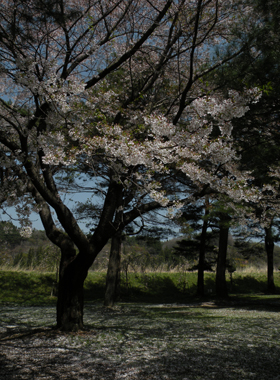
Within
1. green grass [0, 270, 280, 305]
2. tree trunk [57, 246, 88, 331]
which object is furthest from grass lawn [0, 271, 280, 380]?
green grass [0, 270, 280, 305]

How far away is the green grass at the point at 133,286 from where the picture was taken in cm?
1221

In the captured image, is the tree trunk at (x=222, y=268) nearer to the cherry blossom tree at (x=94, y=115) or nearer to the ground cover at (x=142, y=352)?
the ground cover at (x=142, y=352)

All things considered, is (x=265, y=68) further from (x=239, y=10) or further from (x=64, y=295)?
(x=64, y=295)

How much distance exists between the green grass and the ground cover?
728cm

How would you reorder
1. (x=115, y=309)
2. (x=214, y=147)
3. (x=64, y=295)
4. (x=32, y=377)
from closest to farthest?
(x=32, y=377)
(x=214, y=147)
(x=64, y=295)
(x=115, y=309)

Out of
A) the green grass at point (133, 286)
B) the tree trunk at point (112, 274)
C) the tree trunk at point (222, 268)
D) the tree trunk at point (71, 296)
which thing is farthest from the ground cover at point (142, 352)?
the green grass at point (133, 286)

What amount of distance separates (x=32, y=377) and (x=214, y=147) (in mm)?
3754

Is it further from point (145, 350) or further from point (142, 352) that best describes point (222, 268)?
point (142, 352)

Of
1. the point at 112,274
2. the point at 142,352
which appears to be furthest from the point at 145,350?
the point at 112,274

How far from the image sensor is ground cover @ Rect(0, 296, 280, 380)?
3.01 meters

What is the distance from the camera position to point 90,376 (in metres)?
2.94

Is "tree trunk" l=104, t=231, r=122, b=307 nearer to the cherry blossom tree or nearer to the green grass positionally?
the green grass

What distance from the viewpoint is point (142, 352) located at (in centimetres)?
377

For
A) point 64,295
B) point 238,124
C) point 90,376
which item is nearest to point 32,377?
point 90,376
